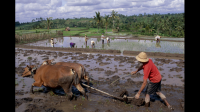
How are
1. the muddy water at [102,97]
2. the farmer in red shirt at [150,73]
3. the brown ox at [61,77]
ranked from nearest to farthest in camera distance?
the farmer in red shirt at [150,73] → the muddy water at [102,97] → the brown ox at [61,77]

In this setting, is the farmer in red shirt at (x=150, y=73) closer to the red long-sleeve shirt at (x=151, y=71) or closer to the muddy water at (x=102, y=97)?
the red long-sleeve shirt at (x=151, y=71)

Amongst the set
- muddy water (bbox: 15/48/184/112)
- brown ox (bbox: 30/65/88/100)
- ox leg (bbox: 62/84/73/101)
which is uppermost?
brown ox (bbox: 30/65/88/100)

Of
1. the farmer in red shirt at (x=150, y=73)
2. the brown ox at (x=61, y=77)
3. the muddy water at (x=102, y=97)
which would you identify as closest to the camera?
the farmer in red shirt at (x=150, y=73)

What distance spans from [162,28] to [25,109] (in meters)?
34.4

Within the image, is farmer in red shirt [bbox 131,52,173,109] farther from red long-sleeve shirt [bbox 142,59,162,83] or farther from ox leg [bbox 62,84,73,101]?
ox leg [bbox 62,84,73,101]

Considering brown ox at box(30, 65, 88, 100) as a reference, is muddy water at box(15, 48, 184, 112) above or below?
below

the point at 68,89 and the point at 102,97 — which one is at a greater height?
the point at 68,89

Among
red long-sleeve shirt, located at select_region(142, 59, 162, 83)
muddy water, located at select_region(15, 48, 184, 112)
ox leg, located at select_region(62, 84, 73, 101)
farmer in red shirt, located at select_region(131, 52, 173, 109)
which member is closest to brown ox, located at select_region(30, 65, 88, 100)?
ox leg, located at select_region(62, 84, 73, 101)

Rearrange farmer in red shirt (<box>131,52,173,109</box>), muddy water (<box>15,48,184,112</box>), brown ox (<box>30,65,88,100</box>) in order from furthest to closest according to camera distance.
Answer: brown ox (<box>30,65,88,100</box>) → muddy water (<box>15,48,184,112</box>) → farmer in red shirt (<box>131,52,173,109</box>)

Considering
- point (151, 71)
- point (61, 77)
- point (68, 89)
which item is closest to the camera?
point (151, 71)

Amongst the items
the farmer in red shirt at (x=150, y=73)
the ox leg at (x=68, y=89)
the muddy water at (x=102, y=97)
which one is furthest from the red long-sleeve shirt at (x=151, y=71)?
the ox leg at (x=68, y=89)

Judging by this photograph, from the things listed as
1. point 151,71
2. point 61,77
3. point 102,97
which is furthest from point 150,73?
point 61,77

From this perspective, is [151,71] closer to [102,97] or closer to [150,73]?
[150,73]

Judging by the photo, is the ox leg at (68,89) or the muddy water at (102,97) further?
the ox leg at (68,89)
